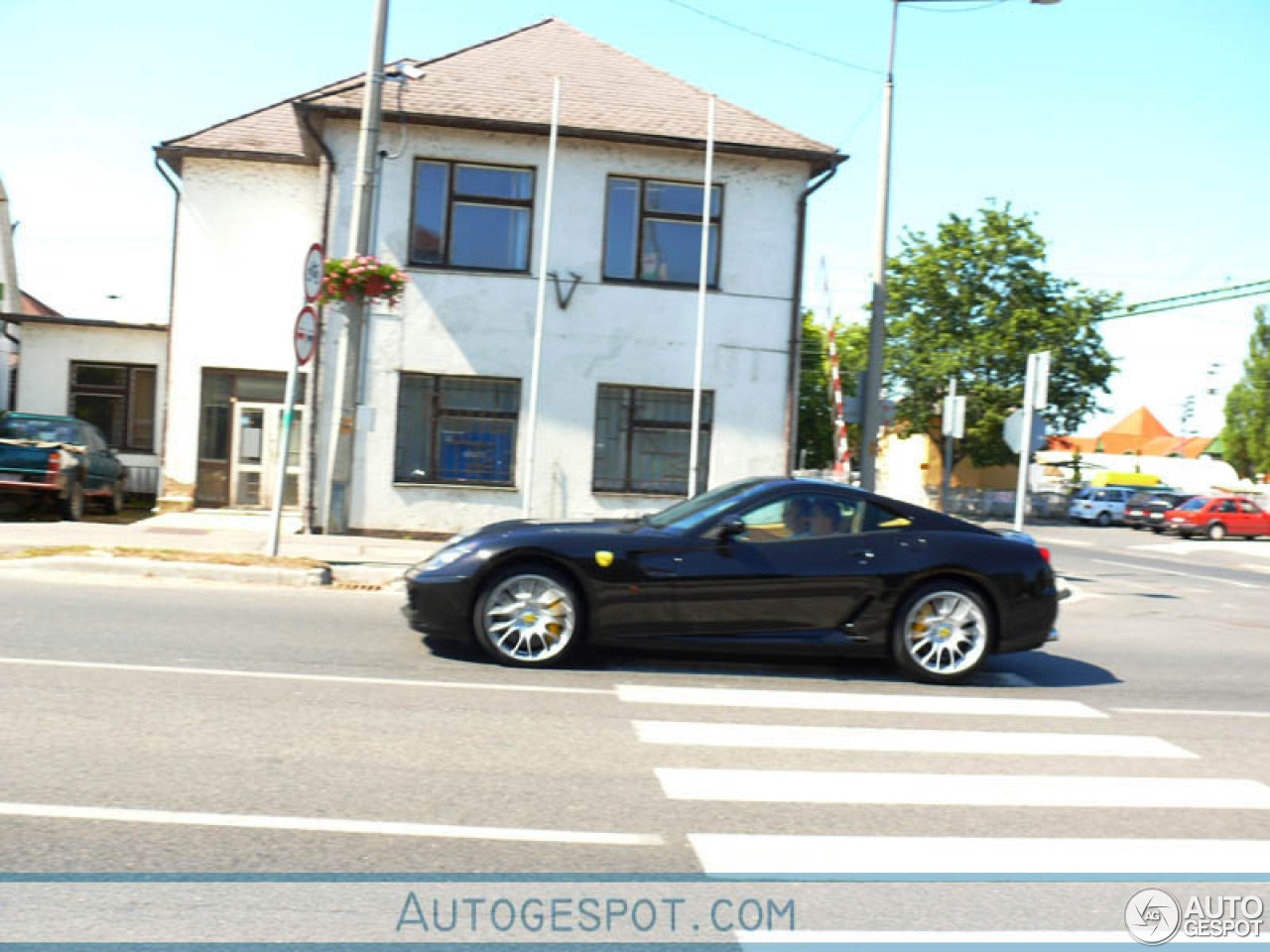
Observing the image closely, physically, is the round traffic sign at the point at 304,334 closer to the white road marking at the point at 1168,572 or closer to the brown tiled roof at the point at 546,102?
the brown tiled roof at the point at 546,102

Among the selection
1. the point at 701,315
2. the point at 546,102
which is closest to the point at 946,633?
the point at 701,315

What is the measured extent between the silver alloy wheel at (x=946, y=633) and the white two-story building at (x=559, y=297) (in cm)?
966

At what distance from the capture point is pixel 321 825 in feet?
13.8

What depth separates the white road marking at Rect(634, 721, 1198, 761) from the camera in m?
5.92

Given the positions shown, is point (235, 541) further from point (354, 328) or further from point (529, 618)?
point (529, 618)

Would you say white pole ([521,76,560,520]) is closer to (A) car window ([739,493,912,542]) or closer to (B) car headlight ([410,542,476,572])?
(B) car headlight ([410,542,476,572])

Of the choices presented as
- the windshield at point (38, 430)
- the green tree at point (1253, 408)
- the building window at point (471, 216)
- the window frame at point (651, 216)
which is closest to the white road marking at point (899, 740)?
the window frame at point (651, 216)

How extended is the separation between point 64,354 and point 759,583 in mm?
18902

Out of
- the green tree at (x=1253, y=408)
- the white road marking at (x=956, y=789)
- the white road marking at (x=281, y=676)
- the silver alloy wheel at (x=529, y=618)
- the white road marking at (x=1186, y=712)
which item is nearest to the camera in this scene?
the white road marking at (x=956, y=789)

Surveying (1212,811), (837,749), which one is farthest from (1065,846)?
(837,749)

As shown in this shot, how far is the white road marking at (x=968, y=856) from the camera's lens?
410cm

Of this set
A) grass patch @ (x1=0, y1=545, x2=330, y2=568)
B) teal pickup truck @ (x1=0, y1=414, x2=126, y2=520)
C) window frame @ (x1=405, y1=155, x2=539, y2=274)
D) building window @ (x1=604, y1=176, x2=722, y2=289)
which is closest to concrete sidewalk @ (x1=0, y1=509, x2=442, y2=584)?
grass patch @ (x1=0, y1=545, x2=330, y2=568)

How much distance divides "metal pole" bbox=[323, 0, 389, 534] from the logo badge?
11993 mm

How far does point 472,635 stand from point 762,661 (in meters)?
2.27
